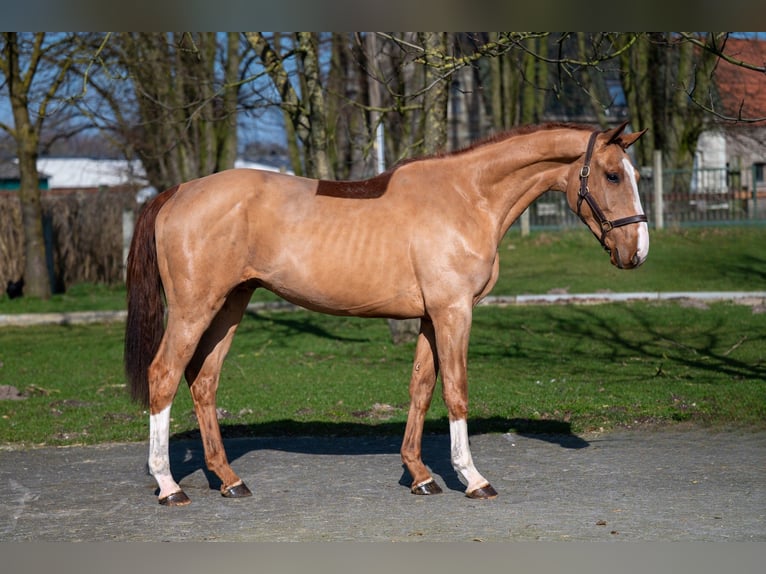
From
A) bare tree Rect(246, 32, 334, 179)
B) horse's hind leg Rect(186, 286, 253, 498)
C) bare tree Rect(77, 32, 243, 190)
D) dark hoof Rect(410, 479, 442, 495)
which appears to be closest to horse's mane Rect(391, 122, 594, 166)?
horse's hind leg Rect(186, 286, 253, 498)

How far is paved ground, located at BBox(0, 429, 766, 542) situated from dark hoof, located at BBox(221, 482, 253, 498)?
0.19 ft

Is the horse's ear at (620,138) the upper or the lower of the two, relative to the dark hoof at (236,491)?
upper

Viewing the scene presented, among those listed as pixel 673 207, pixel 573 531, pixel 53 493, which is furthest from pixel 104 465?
pixel 673 207

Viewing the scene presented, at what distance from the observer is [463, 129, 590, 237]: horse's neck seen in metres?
6.78

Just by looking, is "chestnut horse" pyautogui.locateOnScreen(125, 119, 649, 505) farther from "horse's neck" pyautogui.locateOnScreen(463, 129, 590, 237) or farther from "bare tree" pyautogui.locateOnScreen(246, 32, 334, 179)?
"bare tree" pyautogui.locateOnScreen(246, 32, 334, 179)

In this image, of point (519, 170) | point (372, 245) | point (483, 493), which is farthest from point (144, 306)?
point (519, 170)

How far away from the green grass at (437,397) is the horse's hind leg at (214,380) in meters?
2.07

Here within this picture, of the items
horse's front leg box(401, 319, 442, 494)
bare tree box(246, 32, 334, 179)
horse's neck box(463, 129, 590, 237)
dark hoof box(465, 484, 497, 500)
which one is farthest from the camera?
bare tree box(246, 32, 334, 179)

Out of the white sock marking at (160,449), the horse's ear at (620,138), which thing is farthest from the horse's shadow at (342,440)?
the horse's ear at (620,138)

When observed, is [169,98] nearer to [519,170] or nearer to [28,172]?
[28,172]

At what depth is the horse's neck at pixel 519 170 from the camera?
6781mm

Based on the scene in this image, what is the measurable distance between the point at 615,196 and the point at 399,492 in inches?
98.7

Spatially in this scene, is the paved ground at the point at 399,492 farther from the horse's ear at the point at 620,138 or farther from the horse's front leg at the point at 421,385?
the horse's ear at the point at 620,138

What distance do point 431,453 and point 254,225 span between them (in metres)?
2.60
